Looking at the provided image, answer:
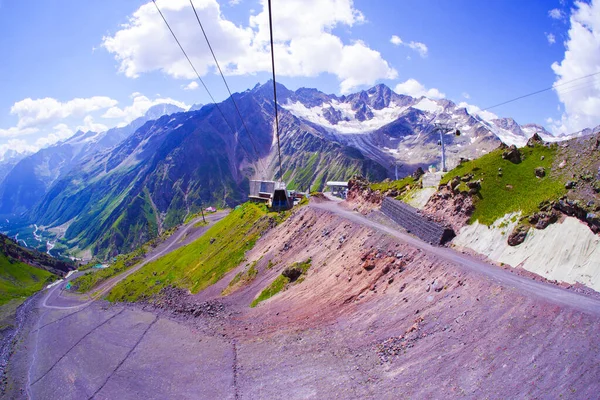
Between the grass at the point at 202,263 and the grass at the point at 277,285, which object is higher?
the grass at the point at 277,285

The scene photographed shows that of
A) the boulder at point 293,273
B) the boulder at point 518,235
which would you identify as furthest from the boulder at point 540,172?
the boulder at point 293,273

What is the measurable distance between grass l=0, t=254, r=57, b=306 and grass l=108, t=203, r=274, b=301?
3038 inches

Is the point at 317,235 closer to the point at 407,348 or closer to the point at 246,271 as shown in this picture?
the point at 246,271

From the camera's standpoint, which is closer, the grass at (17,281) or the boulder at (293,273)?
the boulder at (293,273)

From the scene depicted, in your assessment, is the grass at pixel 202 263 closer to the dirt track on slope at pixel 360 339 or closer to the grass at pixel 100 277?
the dirt track on slope at pixel 360 339

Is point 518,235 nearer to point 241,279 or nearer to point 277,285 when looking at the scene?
point 277,285

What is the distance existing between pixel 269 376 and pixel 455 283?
17722 mm

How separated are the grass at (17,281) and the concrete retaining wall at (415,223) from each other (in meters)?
160

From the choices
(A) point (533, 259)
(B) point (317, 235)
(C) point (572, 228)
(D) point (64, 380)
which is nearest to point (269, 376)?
(A) point (533, 259)

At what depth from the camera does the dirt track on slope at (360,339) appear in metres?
20.6

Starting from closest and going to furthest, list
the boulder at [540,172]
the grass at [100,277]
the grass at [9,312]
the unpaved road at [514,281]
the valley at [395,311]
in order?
the valley at [395,311], the unpaved road at [514,281], the boulder at [540,172], the grass at [9,312], the grass at [100,277]

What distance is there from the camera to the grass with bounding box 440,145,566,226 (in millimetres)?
38188

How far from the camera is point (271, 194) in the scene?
141 meters

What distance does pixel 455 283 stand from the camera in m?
30.2
